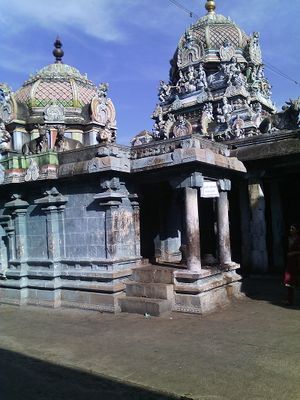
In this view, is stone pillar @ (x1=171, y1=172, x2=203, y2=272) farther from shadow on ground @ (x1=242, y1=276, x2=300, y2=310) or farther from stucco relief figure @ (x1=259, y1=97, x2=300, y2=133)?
stucco relief figure @ (x1=259, y1=97, x2=300, y2=133)

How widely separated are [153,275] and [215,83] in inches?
739

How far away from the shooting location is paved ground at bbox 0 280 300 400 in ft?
16.3

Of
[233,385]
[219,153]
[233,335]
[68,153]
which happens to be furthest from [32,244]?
[233,385]

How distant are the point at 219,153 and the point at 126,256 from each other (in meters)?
3.36

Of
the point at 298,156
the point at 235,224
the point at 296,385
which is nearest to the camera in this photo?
the point at 296,385

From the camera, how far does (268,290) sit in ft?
33.9

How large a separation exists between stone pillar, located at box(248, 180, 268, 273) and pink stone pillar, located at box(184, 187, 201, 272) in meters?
3.46

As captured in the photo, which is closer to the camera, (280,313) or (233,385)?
(233,385)

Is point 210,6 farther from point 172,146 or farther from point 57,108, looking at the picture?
point 172,146

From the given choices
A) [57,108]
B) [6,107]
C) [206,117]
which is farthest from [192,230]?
[206,117]

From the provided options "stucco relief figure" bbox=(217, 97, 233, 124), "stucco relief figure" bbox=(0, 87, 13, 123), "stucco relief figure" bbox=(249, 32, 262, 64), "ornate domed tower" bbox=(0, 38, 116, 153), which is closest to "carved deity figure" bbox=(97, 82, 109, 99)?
"ornate domed tower" bbox=(0, 38, 116, 153)

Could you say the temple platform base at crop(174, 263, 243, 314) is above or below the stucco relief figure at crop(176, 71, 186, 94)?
below

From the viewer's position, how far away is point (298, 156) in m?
10.7

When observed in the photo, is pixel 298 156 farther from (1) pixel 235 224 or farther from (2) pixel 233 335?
(2) pixel 233 335
